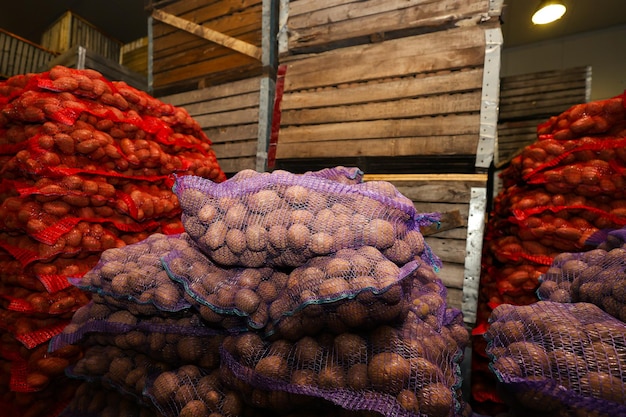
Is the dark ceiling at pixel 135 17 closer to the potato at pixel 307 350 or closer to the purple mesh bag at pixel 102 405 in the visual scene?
the potato at pixel 307 350

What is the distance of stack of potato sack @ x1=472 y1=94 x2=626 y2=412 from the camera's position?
8.93 feet

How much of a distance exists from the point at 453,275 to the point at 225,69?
156 inches

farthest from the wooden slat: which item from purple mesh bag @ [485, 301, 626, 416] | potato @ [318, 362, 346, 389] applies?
potato @ [318, 362, 346, 389]

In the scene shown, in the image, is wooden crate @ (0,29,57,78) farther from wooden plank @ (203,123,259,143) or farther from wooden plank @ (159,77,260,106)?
wooden plank @ (203,123,259,143)

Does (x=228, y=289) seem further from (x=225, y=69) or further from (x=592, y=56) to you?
(x=592, y=56)

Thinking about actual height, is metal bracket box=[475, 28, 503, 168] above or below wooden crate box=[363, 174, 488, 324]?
above

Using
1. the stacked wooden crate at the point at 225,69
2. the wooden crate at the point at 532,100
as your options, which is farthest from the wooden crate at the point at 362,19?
the wooden crate at the point at 532,100

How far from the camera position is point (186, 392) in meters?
1.52

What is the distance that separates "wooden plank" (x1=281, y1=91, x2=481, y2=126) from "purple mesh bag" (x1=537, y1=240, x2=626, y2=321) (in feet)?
5.57

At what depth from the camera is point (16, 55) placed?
8.03 meters

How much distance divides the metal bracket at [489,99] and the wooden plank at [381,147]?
0.09 metres

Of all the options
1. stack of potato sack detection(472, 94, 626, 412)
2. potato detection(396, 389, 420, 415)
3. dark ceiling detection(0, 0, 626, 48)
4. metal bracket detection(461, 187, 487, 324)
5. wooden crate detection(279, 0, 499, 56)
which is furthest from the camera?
dark ceiling detection(0, 0, 626, 48)

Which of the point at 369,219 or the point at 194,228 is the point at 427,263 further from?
the point at 194,228

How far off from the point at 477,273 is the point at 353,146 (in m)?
1.80
